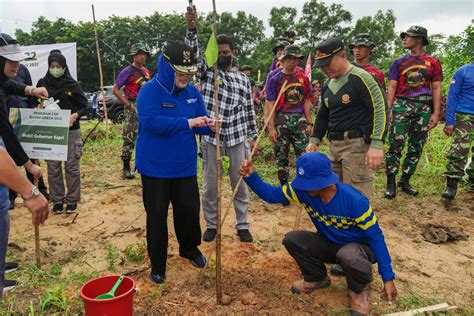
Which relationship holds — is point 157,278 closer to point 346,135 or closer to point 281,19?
point 346,135

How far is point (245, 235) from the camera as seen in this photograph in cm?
367

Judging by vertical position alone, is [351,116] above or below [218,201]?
above

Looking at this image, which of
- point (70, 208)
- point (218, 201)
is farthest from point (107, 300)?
point (70, 208)

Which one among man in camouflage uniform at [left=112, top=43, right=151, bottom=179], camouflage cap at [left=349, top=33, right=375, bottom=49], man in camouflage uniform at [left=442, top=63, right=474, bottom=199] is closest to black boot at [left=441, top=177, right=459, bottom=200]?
man in camouflage uniform at [left=442, top=63, right=474, bottom=199]

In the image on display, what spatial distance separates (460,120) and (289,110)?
6.96 feet

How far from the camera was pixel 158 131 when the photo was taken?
2582 millimetres

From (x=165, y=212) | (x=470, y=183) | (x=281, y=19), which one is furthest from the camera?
(x=281, y=19)

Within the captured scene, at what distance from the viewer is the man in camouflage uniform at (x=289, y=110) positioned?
4777mm

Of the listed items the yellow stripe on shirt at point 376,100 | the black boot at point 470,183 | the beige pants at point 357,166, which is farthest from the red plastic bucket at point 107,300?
the black boot at point 470,183

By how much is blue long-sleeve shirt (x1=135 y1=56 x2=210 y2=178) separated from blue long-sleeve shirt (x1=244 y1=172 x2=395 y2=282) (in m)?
0.55

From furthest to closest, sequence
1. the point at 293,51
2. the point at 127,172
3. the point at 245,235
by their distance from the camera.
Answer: the point at 127,172, the point at 293,51, the point at 245,235

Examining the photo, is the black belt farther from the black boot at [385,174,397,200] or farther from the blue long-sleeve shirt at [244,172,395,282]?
the black boot at [385,174,397,200]

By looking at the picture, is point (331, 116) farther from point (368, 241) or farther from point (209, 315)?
point (209, 315)

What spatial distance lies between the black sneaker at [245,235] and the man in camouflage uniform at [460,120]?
2747mm
